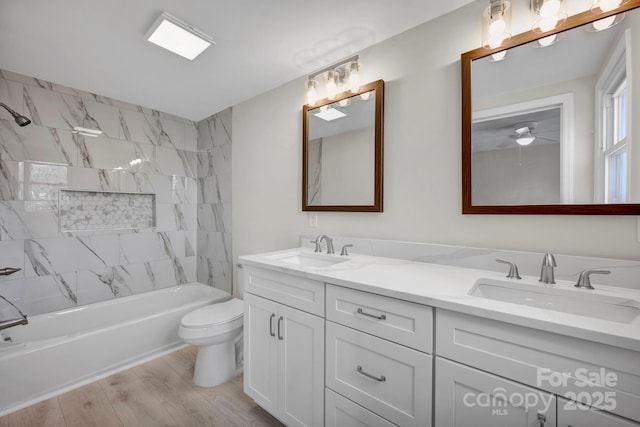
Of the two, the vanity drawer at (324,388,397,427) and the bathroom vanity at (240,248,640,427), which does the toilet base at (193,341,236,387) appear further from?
the vanity drawer at (324,388,397,427)

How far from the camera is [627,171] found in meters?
1.03

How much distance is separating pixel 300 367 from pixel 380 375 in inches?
17.8

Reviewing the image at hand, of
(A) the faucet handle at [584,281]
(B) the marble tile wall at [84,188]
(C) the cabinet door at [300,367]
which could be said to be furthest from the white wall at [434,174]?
(B) the marble tile wall at [84,188]

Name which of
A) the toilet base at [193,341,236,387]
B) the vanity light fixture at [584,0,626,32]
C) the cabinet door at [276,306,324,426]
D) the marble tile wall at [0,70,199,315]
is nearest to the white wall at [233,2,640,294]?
the vanity light fixture at [584,0,626,32]

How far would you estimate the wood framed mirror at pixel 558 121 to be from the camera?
3.42 ft

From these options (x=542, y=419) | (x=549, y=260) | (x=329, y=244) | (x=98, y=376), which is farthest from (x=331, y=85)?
(x=98, y=376)

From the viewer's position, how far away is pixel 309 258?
6.17ft

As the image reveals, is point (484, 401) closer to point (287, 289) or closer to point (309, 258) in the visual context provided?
point (287, 289)

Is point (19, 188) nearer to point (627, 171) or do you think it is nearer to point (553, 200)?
point (553, 200)

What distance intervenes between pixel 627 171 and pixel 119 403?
292 centimetres

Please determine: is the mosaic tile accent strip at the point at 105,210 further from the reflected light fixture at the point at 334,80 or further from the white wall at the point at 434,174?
the reflected light fixture at the point at 334,80

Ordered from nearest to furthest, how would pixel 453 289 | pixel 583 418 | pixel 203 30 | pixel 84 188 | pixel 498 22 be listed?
pixel 583 418, pixel 453 289, pixel 498 22, pixel 203 30, pixel 84 188

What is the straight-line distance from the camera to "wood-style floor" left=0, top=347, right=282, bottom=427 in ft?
5.26

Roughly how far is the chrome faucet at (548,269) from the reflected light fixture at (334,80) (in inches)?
55.5
